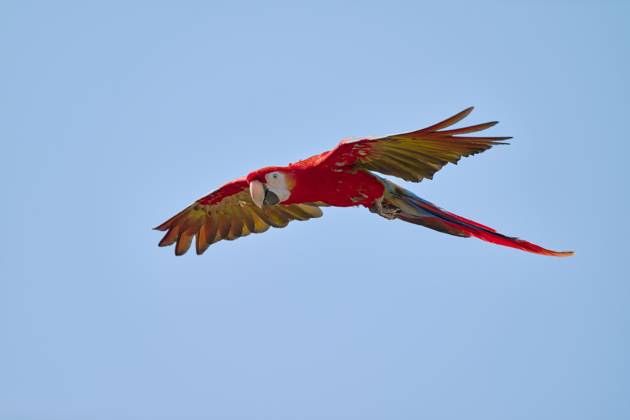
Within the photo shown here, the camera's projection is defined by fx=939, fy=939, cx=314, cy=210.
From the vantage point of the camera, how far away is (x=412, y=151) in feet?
27.4

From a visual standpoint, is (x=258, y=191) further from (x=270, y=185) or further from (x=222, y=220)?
(x=222, y=220)

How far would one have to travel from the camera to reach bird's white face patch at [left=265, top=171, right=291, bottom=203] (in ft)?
28.4

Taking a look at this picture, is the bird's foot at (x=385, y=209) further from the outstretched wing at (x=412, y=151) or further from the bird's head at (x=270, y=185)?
the bird's head at (x=270, y=185)

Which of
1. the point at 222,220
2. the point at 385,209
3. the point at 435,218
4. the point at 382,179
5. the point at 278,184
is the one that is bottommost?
the point at 435,218

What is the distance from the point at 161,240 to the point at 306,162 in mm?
2165

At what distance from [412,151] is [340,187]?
77cm

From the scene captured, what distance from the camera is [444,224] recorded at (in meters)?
8.76

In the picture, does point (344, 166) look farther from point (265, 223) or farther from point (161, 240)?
point (161, 240)

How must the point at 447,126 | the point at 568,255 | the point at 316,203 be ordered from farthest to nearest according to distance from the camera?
the point at 316,203 → the point at 568,255 → the point at 447,126

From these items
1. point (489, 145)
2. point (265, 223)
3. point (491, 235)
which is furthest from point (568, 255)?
point (265, 223)

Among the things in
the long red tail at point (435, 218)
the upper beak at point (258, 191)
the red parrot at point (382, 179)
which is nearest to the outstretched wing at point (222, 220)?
the red parrot at point (382, 179)

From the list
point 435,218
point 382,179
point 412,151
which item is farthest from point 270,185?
point 435,218

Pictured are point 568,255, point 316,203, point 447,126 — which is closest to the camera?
point 447,126

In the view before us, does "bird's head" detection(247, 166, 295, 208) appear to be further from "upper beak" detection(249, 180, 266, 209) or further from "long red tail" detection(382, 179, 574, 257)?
"long red tail" detection(382, 179, 574, 257)
